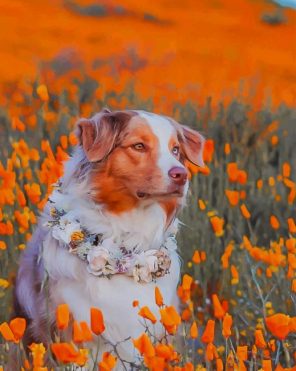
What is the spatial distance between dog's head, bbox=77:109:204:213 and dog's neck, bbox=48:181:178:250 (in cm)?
4

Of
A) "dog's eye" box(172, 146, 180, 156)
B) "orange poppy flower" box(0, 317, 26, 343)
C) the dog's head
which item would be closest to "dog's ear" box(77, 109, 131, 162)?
the dog's head

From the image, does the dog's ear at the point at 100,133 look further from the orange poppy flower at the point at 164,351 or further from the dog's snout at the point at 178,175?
the orange poppy flower at the point at 164,351

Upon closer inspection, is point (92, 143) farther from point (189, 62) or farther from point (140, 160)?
point (189, 62)

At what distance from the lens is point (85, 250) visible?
350cm

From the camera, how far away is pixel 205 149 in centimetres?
477

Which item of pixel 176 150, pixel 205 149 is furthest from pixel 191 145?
pixel 205 149

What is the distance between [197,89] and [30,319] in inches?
196

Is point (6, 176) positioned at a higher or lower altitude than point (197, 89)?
higher

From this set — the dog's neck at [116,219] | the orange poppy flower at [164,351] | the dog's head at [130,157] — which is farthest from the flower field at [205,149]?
the dog's head at [130,157]

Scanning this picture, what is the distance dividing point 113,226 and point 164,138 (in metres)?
0.45

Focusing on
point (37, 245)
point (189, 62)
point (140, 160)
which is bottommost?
point (189, 62)

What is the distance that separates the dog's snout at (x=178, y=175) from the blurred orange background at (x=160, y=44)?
488 cm

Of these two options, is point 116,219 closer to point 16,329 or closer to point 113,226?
point 113,226

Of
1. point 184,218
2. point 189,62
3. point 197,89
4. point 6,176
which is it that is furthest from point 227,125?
point 189,62
